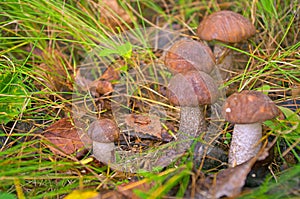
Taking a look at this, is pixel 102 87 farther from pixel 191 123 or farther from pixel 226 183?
pixel 226 183

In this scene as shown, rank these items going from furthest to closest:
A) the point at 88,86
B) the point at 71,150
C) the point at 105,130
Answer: the point at 88,86
the point at 71,150
the point at 105,130

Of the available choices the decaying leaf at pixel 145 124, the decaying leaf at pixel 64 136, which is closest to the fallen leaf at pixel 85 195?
the decaying leaf at pixel 64 136

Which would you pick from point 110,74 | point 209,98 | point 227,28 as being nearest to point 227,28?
point 227,28

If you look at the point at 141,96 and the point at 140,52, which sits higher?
the point at 140,52

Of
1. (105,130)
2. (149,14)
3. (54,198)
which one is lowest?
(54,198)

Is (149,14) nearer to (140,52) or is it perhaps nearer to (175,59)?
(140,52)

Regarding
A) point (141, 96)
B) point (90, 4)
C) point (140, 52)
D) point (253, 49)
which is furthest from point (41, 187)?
point (253, 49)
